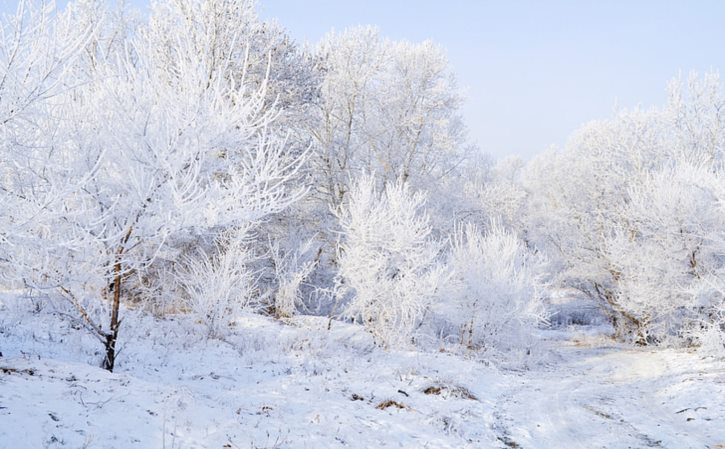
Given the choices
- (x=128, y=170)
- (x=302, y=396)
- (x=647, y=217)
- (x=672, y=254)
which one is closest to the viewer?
(x=128, y=170)

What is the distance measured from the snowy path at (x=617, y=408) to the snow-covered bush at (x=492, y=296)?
291 cm

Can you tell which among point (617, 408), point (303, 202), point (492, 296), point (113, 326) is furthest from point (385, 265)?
point (113, 326)

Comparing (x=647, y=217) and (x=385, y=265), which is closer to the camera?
(x=385, y=265)

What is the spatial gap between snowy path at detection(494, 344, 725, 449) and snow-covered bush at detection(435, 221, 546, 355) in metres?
2.91

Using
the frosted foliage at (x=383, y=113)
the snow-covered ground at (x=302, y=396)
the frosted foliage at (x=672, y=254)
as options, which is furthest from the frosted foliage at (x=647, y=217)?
the frosted foliage at (x=383, y=113)

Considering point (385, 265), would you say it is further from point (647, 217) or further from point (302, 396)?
point (647, 217)

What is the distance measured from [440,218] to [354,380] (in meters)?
15.1

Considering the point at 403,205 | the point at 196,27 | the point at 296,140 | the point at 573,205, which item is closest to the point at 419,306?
the point at 403,205

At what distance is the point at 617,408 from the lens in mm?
8531

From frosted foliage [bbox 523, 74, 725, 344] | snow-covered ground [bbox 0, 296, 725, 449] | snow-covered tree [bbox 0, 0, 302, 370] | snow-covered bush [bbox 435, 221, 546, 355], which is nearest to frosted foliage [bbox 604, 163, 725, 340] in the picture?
frosted foliage [bbox 523, 74, 725, 344]

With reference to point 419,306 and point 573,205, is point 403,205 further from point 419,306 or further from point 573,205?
point 573,205

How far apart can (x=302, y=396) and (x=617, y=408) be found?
553 cm

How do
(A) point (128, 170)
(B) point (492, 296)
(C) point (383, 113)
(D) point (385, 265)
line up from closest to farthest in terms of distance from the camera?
(A) point (128, 170) < (D) point (385, 265) < (B) point (492, 296) < (C) point (383, 113)

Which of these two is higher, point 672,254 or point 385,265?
point 672,254
